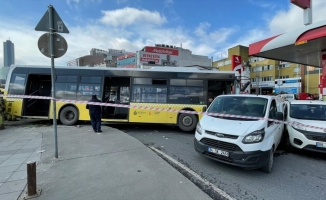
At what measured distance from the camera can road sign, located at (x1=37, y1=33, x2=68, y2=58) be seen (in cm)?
429

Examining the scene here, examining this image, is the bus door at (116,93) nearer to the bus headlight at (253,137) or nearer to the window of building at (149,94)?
the window of building at (149,94)

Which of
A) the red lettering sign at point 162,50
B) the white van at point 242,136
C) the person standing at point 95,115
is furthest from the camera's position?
the red lettering sign at point 162,50

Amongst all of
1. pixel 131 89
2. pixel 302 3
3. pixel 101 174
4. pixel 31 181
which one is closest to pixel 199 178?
pixel 101 174

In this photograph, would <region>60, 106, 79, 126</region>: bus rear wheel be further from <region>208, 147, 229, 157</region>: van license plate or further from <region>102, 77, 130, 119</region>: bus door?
<region>208, 147, 229, 157</region>: van license plate

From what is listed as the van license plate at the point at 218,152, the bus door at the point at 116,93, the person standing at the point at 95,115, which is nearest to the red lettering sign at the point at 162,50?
the bus door at the point at 116,93

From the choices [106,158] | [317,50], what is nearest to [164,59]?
[317,50]

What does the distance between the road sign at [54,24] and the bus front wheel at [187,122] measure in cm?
570

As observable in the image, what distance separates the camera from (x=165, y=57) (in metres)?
31.0

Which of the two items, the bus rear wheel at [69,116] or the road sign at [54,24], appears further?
the bus rear wheel at [69,116]

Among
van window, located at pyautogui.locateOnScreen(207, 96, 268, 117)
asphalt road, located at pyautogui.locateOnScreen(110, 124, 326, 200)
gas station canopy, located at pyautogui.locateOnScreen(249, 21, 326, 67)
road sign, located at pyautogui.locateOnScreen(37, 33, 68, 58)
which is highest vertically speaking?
gas station canopy, located at pyautogui.locateOnScreen(249, 21, 326, 67)

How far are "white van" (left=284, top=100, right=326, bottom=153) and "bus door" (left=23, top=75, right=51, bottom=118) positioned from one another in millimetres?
10409

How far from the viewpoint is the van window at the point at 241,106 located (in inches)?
191

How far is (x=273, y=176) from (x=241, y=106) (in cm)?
188

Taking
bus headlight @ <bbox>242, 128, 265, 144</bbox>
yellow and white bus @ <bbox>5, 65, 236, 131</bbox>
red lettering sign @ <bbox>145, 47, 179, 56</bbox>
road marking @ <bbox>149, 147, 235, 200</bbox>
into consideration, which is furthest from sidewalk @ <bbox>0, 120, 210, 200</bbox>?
red lettering sign @ <bbox>145, 47, 179, 56</bbox>
